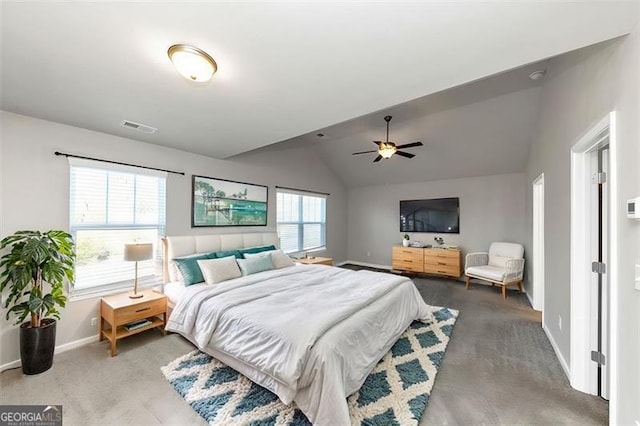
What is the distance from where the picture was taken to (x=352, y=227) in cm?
770

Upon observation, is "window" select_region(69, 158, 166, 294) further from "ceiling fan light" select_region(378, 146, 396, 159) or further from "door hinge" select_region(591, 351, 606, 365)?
Result: "door hinge" select_region(591, 351, 606, 365)

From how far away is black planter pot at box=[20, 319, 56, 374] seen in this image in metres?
2.33

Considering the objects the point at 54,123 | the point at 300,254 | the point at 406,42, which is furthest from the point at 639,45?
the point at 300,254

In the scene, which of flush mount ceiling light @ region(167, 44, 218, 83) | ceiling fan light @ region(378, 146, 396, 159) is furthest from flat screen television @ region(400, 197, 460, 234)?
flush mount ceiling light @ region(167, 44, 218, 83)

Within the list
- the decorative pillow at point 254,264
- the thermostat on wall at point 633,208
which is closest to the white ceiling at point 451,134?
the decorative pillow at point 254,264

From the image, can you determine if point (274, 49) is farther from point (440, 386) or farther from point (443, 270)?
point (443, 270)

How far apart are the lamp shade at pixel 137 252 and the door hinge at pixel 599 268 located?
4364 millimetres

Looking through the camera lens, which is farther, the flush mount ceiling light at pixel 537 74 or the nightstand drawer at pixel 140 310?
the flush mount ceiling light at pixel 537 74

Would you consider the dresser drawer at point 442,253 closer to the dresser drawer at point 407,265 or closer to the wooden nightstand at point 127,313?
the dresser drawer at point 407,265

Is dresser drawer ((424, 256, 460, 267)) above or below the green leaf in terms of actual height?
below

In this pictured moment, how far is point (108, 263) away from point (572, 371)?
485 cm

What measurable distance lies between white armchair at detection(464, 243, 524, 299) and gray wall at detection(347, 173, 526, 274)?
38 cm

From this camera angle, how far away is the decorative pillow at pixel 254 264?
358cm

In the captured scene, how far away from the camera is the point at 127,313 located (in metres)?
2.79
